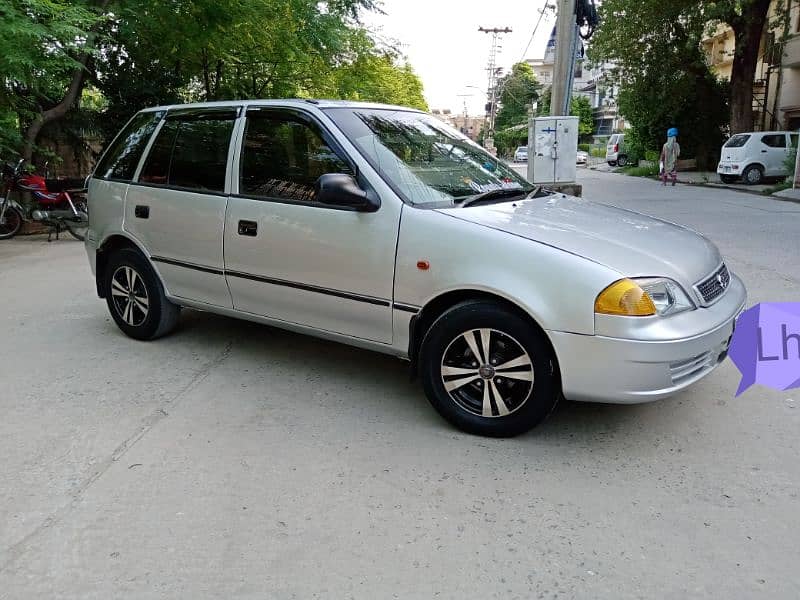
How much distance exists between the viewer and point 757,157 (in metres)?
21.9

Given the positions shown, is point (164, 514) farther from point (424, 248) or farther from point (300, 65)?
point (300, 65)

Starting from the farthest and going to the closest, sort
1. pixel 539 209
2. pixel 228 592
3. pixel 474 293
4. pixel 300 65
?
pixel 300 65 → pixel 539 209 → pixel 474 293 → pixel 228 592

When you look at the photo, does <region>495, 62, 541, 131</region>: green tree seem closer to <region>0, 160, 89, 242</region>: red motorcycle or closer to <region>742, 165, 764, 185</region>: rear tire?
<region>742, 165, 764, 185</region>: rear tire

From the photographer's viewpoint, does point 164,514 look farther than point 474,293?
No

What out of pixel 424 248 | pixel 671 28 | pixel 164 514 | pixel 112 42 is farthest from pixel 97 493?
pixel 671 28

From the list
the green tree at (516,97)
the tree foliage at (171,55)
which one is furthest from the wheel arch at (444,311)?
the green tree at (516,97)

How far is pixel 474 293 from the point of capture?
143 inches

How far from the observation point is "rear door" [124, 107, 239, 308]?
A: 15.4ft

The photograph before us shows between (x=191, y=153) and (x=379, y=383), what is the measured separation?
2.13 metres

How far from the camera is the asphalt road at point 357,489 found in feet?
8.52

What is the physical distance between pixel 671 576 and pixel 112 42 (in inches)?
500

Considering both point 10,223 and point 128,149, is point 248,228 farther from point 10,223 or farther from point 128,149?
point 10,223

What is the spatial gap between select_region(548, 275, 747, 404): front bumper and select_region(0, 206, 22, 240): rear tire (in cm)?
1060

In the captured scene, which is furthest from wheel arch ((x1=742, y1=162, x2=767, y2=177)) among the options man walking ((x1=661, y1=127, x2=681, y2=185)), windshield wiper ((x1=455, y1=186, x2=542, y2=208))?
windshield wiper ((x1=455, y1=186, x2=542, y2=208))
